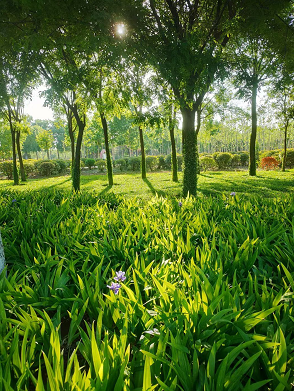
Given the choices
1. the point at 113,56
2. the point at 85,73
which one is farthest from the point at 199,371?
the point at 85,73

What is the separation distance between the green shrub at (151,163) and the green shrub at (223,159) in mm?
7234

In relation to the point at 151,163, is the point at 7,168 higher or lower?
lower

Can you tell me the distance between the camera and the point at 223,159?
25.4 meters

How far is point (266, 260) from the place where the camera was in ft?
7.00

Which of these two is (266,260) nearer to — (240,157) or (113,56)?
(113,56)

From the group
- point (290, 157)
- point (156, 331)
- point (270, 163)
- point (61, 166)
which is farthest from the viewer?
point (61, 166)

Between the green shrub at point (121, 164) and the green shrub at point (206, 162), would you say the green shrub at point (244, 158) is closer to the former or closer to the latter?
the green shrub at point (206, 162)

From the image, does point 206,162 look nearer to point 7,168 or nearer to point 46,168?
point 46,168

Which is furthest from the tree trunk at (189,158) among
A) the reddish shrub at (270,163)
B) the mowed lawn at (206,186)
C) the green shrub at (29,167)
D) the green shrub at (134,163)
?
the green shrub at (29,167)

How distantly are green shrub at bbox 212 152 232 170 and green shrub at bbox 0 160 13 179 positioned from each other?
22021 millimetres

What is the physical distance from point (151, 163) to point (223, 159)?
333 inches

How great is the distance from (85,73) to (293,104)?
51.9 feet

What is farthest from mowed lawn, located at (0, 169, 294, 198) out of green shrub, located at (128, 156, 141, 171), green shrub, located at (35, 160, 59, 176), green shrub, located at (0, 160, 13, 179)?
green shrub, located at (128, 156, 141, 171)

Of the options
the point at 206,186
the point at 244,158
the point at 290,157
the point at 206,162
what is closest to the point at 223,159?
the point at 206,162
